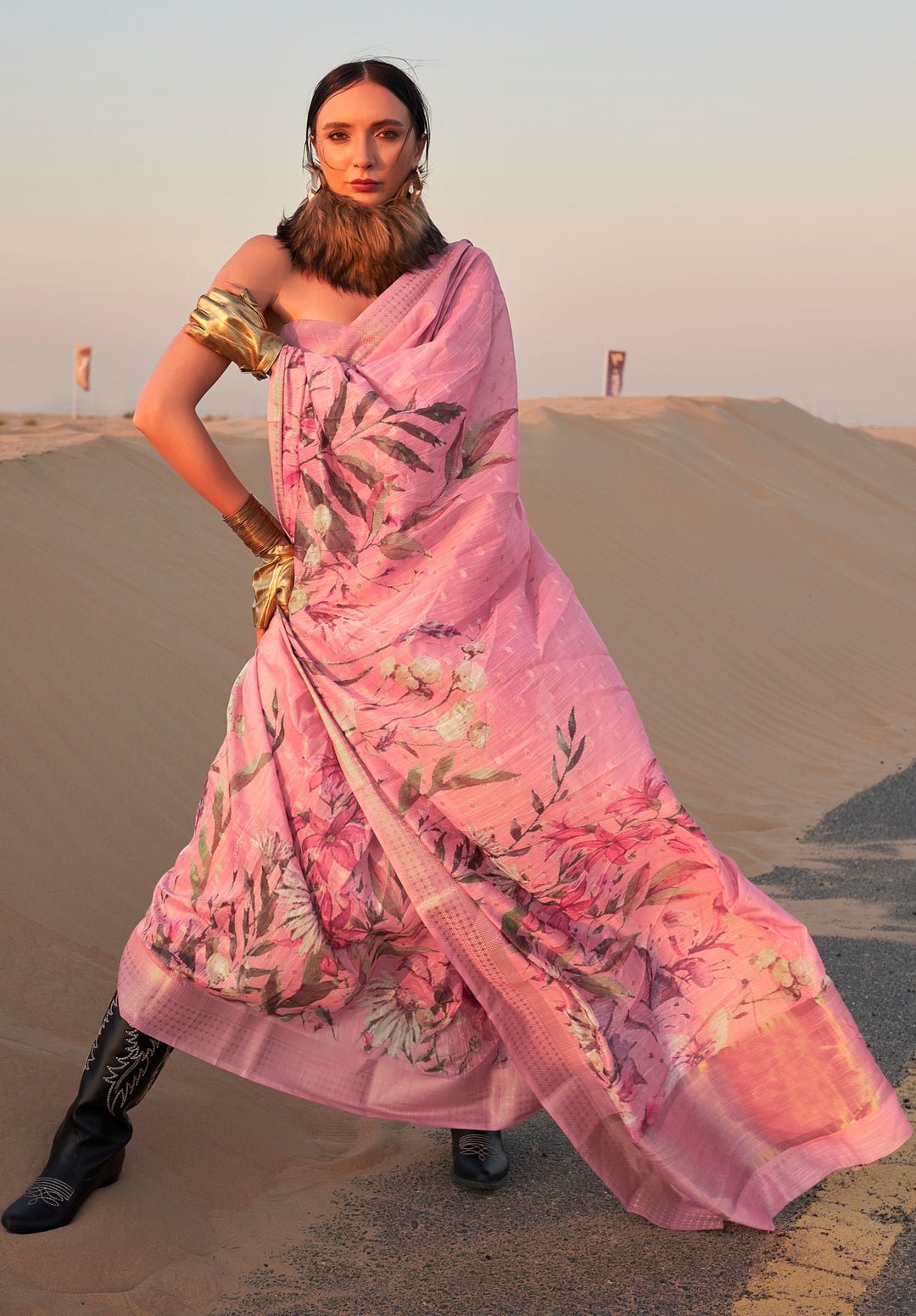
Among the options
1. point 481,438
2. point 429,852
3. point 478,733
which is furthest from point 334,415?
point 429,852

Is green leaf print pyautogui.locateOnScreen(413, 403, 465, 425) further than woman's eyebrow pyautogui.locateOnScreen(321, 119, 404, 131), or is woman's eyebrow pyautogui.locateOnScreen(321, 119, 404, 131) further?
woman's eyebrow pyautogui.locateOnScreen(321, 119, 404, 131)

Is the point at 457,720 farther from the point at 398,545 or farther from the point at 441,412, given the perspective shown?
the point at 441,412

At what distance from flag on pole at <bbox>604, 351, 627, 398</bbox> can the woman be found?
988 inches

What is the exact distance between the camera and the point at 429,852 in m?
2.42

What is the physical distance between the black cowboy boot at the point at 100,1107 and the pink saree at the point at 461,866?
9cm

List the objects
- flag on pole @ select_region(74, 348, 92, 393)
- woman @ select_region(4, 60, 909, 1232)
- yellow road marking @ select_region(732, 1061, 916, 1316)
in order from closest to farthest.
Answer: yellow road marking @ select_region(732, 1061, 916, 1316) < woman @ select_region(4, 60, 909, 1232) < flag on pole @ select_region(74, 348, 92, 393)

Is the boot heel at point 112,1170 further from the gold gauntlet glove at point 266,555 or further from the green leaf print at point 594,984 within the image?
the gold gauntlet glove at point 266,555

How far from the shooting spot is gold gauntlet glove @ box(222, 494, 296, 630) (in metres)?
2.55

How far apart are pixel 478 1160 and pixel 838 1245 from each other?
76 cm

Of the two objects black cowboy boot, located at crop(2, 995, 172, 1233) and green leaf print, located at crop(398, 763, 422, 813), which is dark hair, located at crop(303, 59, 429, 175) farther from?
black cowboy boot, located at crop(2, 995, 172, 1233)

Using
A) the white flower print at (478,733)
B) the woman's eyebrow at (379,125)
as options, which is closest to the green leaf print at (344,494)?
the white flower print at (478,733)

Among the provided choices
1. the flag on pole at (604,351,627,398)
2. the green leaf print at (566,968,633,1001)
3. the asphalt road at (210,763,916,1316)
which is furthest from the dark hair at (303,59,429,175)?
the flag on pole at (604,351,627,398)

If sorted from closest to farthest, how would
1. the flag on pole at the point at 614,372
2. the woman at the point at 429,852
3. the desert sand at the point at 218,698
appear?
1. the woman at the point at 429,852
2. the desert sand at the point at 218,698
3. the flag on pole at the point at 614,372

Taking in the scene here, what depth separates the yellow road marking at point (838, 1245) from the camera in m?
2.29
